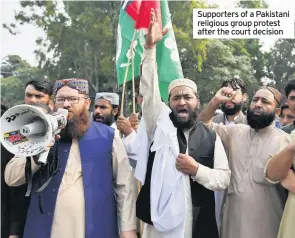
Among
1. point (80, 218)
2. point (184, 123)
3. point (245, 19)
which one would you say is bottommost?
point (80, 218)

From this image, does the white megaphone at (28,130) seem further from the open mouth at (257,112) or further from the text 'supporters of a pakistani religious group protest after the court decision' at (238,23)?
the text 'supporters of a pakistani religious group protest after the court decision' at (238,23)

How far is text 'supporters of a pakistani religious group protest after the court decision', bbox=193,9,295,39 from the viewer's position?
16.9ft

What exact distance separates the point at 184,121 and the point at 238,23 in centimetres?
261

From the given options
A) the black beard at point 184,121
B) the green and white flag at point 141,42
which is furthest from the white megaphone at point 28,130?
the green and white flag at point 141,42

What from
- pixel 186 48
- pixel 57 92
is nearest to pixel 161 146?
pixel 57 92

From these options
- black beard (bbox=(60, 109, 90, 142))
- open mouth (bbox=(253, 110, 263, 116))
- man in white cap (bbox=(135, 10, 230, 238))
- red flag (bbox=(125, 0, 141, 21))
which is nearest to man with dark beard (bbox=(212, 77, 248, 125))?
open mouth (bbox=(253, 110, 263, 116))

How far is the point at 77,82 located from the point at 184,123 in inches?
33.6

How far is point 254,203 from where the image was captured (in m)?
3.04

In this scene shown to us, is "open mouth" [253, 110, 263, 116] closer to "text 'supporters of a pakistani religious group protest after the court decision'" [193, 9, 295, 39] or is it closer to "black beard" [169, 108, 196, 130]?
"black beard" [169, 108, 196, 130]

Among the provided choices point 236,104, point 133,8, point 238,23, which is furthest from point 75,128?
point 238,23

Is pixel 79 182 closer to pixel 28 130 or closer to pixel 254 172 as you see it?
pixel 28 130

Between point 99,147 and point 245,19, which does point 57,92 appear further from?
point 245,19

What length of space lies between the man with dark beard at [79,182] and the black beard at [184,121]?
46cm

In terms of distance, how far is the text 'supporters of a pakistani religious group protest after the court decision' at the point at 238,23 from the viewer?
5.16m
